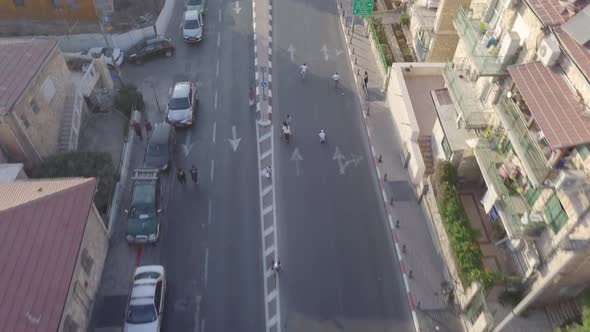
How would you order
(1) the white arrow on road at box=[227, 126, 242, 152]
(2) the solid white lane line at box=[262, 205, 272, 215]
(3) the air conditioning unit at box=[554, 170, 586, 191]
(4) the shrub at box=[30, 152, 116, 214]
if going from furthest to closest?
(1) the white arrow on road at box=[227, 126, 242, 152] < (2) the solid white lane line at box=[262, 205, 272, 215] < (4) the shrub at box=[30, 152, 116, 214] < (3) the air conditioning unit at box=[554, 170, 586, 191]

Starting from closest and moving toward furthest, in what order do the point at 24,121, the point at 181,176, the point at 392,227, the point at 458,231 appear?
the point at 458,231 < the point at 24,121 < the point at 392,227 < the point at 181,176

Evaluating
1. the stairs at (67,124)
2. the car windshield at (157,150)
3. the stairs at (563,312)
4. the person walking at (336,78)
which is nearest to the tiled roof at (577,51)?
the stairs at (563,312)

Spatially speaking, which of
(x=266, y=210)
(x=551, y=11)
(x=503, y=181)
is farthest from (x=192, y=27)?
(x=503, y=181)

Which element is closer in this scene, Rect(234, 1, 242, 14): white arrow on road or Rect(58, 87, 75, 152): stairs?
Rect(58, 87, 75, 152): stairs

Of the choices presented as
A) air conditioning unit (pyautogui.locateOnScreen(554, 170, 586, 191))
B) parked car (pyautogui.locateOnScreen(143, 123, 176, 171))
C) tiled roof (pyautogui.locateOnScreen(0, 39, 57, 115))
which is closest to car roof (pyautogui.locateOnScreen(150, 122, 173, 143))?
parked car (pyautogui.locateOnScreen(143, 123, 176, 171))

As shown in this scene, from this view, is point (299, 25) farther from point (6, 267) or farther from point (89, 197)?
point (6, 267)

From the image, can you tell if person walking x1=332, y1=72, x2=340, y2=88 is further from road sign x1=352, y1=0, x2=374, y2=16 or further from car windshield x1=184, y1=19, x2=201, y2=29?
car windshield x1=184, y1=19, x2=201, y2=29

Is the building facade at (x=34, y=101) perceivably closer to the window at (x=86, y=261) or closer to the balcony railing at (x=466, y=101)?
the window at (x=86, y=261)

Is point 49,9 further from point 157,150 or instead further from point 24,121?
point 157,150
